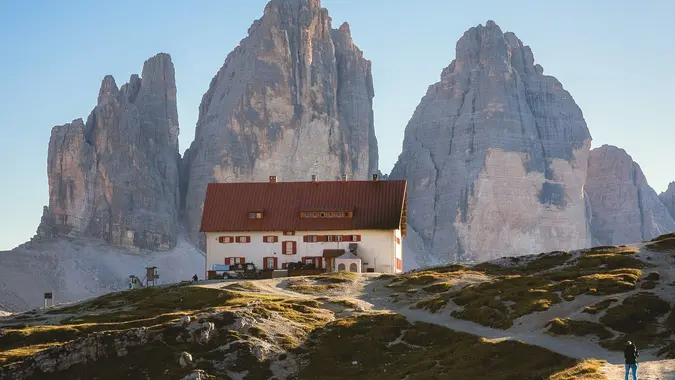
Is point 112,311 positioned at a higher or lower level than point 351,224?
A: lower

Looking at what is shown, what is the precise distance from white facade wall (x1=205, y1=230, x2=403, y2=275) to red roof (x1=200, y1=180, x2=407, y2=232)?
32.6 inches

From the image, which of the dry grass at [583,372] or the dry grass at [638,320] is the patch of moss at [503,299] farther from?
the dry grass at [583,372]

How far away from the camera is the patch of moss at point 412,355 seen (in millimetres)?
60406

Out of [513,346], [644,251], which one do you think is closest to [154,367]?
[513,346]

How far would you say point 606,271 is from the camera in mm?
90938

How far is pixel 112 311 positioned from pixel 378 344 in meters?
30.7

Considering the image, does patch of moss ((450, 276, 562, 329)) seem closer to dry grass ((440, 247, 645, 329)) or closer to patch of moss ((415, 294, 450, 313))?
dry grass ((440, 247, 645, 329))

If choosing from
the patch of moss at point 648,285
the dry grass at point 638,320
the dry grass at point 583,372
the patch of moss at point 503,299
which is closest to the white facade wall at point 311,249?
the patch of moss at point 503,299

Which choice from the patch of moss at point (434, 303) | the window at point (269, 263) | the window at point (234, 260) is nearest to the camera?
the patch of moss at point (434, 303)

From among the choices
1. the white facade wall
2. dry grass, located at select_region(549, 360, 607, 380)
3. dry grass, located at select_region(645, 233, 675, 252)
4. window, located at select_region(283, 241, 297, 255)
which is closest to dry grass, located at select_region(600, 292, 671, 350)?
dry grass, located at select_region(549, 360, 607, 380)

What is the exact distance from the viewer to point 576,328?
2692 inches

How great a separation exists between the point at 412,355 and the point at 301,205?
5908 centimetres

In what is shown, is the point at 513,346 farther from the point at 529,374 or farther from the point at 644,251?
the point at 644,251

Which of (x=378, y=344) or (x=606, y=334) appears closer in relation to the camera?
(x=606, y=334)
